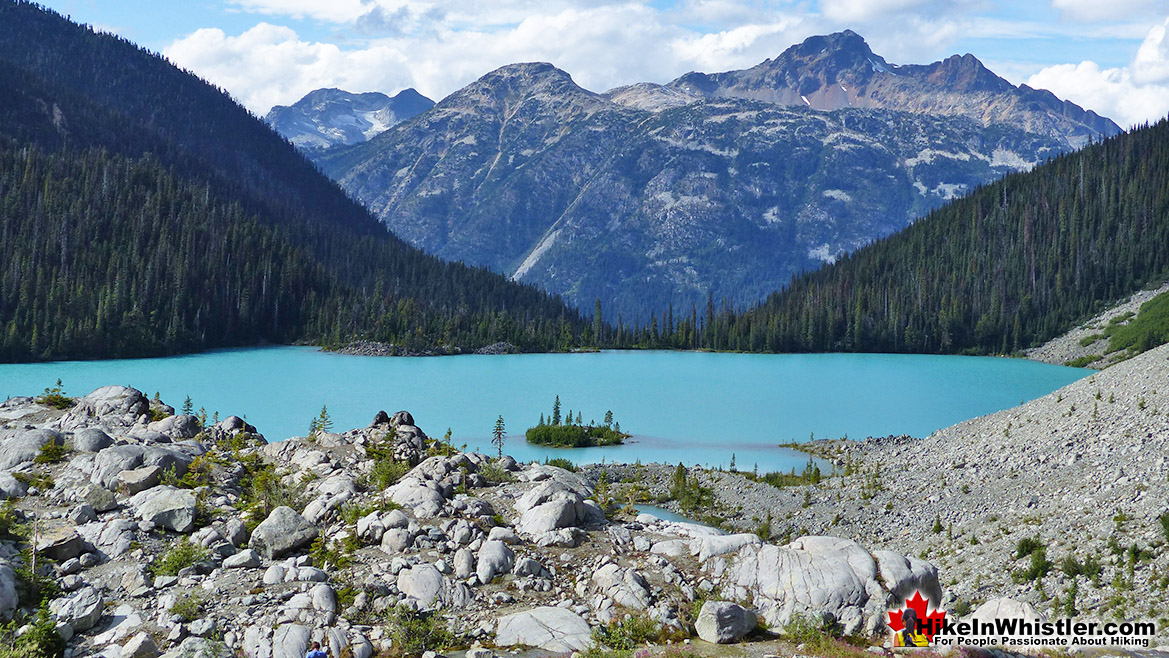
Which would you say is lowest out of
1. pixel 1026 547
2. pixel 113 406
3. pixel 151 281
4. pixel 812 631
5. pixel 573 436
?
pixel 573 436

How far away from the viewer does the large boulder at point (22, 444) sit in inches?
781

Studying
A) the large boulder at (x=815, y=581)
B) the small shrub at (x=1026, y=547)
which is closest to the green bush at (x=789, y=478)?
the small shrub at (x=1026, y=547)

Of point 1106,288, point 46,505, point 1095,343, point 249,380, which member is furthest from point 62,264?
point 1106,288

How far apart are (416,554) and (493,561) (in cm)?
165

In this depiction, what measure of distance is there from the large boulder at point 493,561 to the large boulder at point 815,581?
13.1 ft

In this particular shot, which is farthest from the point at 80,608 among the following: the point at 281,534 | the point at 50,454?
the point at 50,454

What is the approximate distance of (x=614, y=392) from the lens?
84.0 metres

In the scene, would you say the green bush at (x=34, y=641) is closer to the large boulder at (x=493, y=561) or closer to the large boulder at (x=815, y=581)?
the large boulder at (x=493, y=561)

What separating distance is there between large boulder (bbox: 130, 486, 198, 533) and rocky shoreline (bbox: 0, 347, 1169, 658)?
0.05m

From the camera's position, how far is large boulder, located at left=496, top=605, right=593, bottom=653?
12.0 meters

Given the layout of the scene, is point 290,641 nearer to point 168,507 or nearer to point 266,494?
point 168,507

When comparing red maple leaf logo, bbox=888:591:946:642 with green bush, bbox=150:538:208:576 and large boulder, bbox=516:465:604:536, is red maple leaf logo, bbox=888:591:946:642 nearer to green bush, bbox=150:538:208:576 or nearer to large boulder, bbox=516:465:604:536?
large boulder, bbox=516:465:604:536

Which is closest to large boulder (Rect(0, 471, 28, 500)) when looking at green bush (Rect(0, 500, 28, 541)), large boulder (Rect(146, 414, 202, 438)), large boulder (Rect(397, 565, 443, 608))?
green bush (Rect(0, 500, 28, 541))

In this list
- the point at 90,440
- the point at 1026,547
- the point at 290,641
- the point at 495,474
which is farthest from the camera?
the point at 1026,547
